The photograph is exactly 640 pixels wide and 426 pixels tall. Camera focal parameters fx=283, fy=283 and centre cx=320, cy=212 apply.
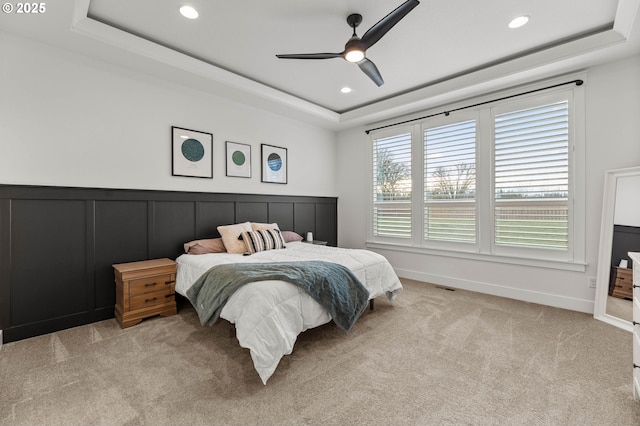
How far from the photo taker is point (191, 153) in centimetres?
376

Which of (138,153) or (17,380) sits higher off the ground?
(138,153)

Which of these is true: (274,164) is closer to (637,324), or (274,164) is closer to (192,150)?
(192,150)

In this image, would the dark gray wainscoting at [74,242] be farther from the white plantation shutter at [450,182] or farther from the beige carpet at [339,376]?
the white plantation shutter at [450,182]

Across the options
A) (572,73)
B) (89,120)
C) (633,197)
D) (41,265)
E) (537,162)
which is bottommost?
(41,265)

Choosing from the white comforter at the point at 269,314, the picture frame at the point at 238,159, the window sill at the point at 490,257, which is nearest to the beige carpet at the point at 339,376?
the white comforter at the point at 269,314

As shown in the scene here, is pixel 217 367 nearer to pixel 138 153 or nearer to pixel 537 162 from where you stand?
Answer: pixel 138 153

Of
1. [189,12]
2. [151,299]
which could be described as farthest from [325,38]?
[151,299]

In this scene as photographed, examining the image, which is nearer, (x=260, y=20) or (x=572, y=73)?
(x=260, y=20)

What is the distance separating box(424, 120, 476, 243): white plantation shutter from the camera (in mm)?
4141

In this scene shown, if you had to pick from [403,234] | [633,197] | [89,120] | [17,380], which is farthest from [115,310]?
[633,197]

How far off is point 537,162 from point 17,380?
5.41 m

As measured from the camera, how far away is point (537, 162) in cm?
355

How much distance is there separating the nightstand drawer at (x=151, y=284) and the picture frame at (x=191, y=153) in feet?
4.33

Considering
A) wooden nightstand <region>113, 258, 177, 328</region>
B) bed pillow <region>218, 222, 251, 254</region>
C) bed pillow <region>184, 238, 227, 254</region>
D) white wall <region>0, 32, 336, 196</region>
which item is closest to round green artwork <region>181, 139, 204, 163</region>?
white wall <region>0, 32, 336, 196</region>
